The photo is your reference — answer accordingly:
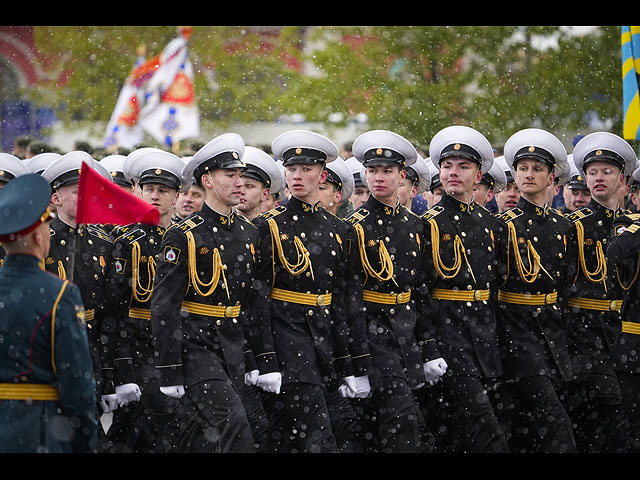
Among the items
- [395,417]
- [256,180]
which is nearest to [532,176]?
[256,180]

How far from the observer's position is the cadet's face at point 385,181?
9734 mm

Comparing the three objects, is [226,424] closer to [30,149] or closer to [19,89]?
[30,149]

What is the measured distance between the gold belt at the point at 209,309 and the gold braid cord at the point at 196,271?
0.08 m

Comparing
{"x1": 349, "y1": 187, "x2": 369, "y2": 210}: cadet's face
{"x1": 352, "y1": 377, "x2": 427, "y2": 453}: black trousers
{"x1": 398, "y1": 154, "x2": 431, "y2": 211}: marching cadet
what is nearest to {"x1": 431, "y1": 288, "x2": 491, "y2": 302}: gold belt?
{"x1": 352, "y1": 377, "x2": 427, "y2": 453}: black trousers

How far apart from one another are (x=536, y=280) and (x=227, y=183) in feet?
8.96

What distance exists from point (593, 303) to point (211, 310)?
12.2ft

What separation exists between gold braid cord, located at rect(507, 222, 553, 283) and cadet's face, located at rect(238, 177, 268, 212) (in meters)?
2.10

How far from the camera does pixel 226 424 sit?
807cm

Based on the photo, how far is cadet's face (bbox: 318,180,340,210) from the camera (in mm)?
10977

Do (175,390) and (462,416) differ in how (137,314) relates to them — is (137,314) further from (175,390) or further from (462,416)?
(462,416)

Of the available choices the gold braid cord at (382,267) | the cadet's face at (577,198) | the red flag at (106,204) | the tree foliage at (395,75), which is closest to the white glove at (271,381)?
the gold braid cord at (382,267)

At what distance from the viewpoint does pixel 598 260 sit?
34.9 feet

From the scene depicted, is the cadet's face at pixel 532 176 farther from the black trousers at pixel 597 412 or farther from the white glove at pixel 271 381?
the white glove at pixel 271 381
